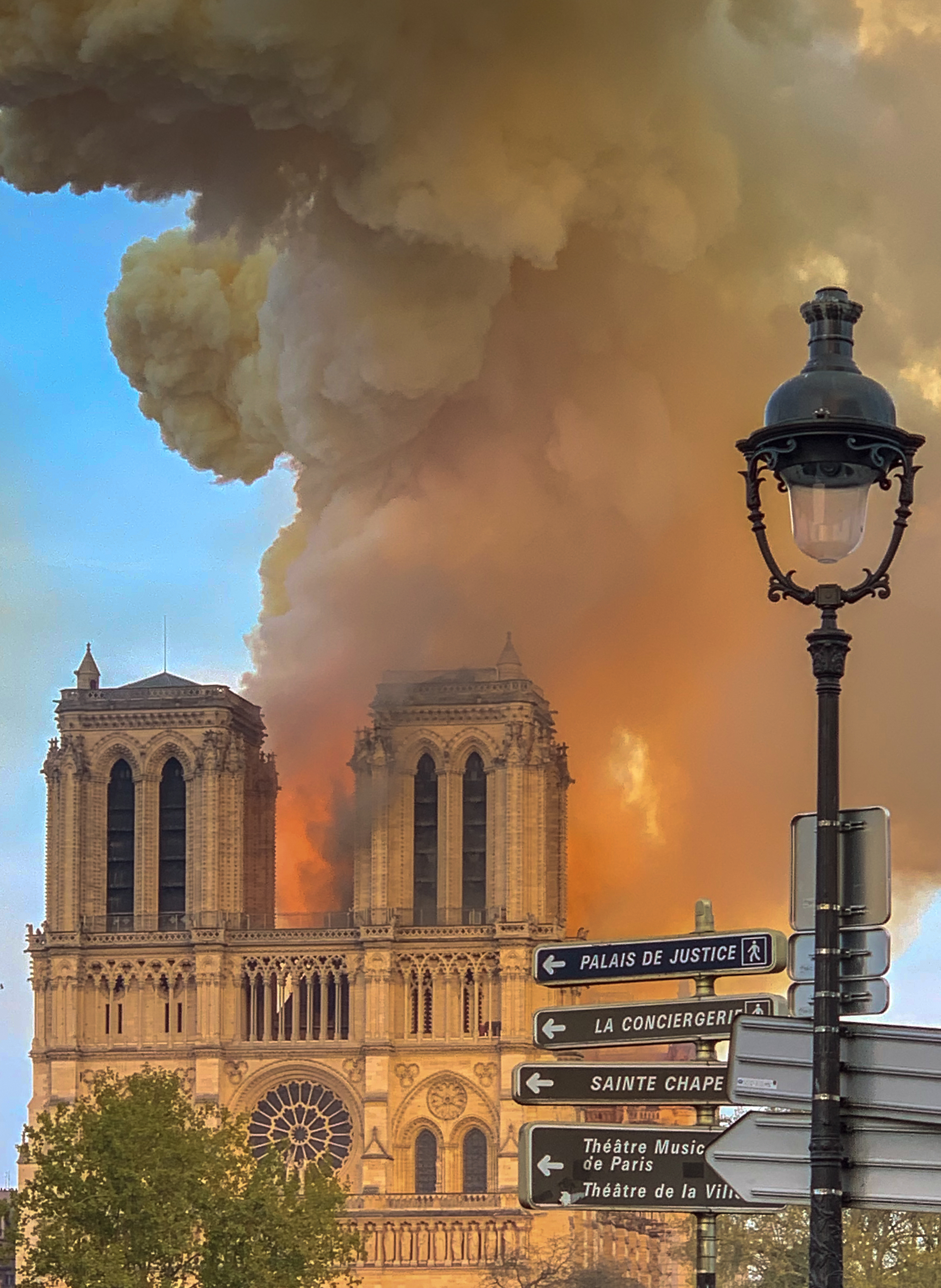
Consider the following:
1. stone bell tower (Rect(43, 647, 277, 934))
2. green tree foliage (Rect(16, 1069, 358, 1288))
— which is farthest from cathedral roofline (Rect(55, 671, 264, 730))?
green tree foliage (Rect(16, 1069, 358, 1288))

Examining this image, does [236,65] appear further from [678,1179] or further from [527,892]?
[678,1179]

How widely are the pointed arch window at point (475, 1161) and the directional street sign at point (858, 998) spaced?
109470 millimetres

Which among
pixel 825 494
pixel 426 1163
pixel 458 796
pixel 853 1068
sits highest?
pixel 458 796

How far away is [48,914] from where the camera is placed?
132 meters

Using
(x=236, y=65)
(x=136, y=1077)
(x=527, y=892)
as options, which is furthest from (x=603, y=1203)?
(x=527, y=892)

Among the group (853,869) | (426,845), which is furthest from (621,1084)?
(426,845)

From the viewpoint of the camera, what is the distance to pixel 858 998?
19.1 m

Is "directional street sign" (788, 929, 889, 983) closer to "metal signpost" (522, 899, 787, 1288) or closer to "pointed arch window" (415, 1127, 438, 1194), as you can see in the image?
"metal signpost" (522, 899, 787, 1288)

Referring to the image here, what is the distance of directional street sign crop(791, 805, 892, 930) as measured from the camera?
755 inches

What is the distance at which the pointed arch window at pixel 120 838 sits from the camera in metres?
132

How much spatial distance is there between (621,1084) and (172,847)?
108905 millimetres

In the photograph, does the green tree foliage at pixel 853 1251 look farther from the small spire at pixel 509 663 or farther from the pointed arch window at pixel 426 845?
the small spire at pixel 509 663

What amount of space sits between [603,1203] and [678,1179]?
617mm

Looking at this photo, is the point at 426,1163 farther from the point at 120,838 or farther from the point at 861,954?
the point at 861,954
